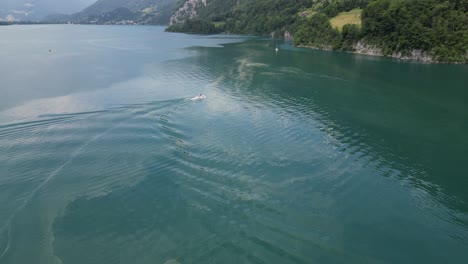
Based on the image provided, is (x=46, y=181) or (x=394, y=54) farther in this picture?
(x=394, y=54)

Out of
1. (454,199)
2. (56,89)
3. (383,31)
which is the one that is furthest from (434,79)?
(56,89)

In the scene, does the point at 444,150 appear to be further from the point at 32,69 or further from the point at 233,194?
the point at 32,69

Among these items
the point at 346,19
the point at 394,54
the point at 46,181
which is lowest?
the point at 46,181

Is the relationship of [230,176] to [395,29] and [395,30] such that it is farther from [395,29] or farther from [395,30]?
[395,29]

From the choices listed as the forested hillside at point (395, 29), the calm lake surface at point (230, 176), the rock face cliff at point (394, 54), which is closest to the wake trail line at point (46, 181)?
the calm lake surface at point (230, 176)

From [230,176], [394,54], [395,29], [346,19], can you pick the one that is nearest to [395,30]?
[395,29]

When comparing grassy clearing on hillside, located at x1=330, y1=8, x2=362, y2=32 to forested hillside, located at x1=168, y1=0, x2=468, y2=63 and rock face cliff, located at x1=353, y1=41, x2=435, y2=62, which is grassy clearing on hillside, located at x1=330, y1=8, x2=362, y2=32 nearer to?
forested hillside, located at x1=168, y1=0, x2=468, y2=63
